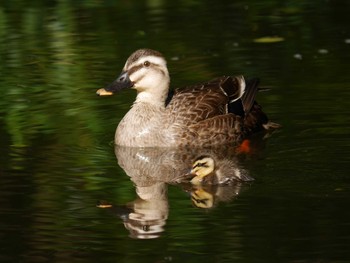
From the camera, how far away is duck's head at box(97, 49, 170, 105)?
12625 mm

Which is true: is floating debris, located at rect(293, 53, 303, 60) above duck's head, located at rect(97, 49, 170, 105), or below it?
below

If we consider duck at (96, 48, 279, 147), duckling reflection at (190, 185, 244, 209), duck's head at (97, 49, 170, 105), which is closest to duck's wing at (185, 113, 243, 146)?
duck at (96, 48, 279, 147)

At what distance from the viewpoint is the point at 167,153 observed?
1227 cm

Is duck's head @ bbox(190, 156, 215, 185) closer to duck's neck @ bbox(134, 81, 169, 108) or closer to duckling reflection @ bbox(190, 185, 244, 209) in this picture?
duckling reflection @ bbox(190, 185, 244, 209)

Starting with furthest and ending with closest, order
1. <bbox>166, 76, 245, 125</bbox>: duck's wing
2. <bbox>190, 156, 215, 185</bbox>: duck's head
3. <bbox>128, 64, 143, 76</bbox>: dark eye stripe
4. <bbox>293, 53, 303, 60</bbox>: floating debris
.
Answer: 1. <bbox>293, 53, 303, 60</bbox>: floating debris
2. <bbox>166, 76, 245, 125</bbox>: duck's wing
3. <bbox>128, 64, 143, 76</bbox>: dark eye stripe
4. <bbox>190, 156, 215, 185</bbox>: duck's head

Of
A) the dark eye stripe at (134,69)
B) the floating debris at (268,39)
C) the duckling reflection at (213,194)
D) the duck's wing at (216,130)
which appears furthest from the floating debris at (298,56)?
the duckling reflection at (213,194)

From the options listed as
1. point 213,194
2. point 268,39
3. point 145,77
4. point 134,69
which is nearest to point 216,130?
point 145,77

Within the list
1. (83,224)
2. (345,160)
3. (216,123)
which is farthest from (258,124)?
(83,224)

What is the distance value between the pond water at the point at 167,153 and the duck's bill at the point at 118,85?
19.1 inches

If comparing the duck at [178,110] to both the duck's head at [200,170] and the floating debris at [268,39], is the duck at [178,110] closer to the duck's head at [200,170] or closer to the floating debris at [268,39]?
the duck's head at [200,170]

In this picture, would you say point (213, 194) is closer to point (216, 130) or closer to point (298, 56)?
point (216, 130)

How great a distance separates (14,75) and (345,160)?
5.41 meters

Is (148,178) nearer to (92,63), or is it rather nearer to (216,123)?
(216,123)

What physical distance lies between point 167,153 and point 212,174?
141cm
